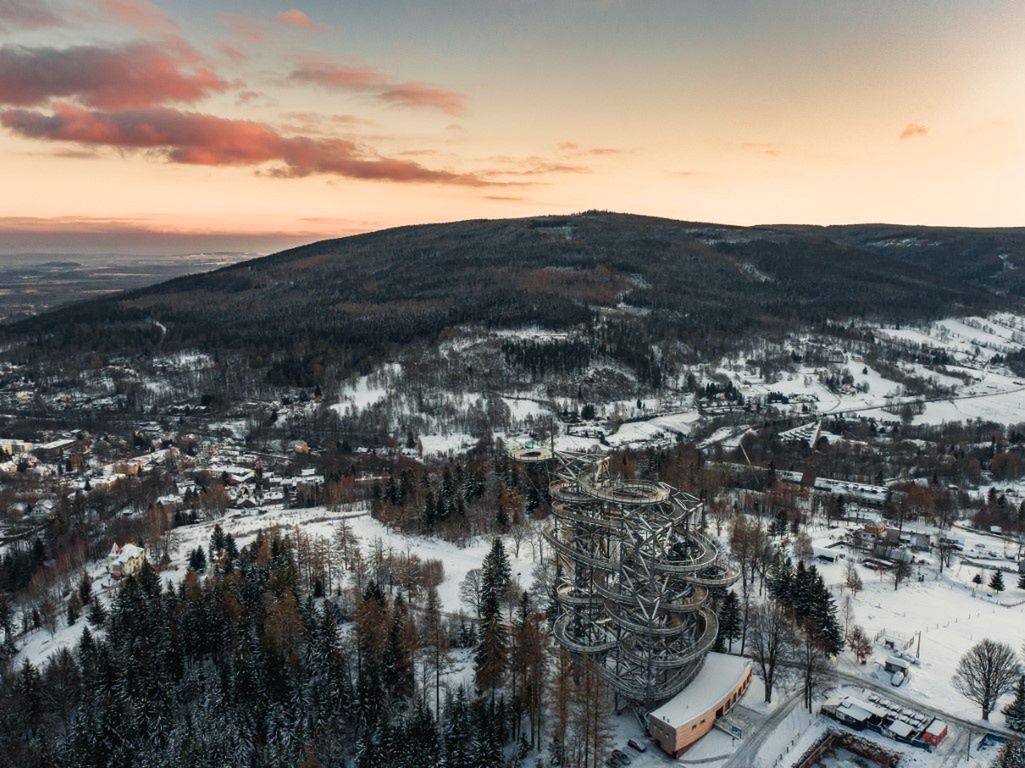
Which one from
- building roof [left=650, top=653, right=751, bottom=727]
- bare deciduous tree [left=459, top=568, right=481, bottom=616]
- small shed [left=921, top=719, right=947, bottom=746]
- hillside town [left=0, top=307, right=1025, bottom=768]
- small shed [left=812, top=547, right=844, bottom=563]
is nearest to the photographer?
small shed [left=921, top=719, right=947, bottom=746]

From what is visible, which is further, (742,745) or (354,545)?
(354,545)

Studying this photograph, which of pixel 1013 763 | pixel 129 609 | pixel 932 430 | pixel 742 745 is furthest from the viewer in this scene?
pixel 932 430

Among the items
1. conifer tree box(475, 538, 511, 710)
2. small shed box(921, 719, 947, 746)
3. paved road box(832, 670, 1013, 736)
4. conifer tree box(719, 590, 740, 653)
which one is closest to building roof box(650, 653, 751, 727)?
conifer tree box(719, 590, 740, 653)

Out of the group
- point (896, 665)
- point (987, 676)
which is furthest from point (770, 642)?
point (987, 676)

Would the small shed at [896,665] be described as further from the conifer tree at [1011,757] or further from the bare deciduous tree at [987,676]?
the conifer tree at [1011,757]

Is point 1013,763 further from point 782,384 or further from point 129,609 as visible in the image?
point 782,384

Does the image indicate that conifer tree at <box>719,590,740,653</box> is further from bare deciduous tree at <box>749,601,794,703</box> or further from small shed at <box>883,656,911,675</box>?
small shed at <box>883,656,911,675</box>

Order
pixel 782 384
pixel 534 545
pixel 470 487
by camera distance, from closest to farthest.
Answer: pixel 534 545
pixel 470 487
pixel 782 384

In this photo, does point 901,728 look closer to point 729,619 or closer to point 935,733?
point 935,733

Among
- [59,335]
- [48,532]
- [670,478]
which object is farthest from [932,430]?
[59,335]
